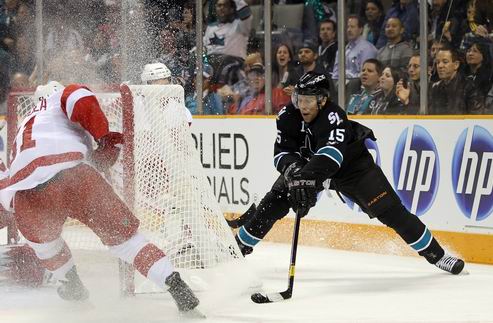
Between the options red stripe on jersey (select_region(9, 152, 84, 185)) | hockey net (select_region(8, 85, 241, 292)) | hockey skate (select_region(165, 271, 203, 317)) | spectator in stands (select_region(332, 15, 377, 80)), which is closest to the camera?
hockey skate (select_region(165, 271, 203, 317))

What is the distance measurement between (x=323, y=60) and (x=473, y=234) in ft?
5.88

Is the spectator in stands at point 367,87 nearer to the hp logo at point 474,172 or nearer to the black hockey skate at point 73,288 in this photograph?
the hp logo at point 474,172

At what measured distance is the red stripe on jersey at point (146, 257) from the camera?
4.93 m

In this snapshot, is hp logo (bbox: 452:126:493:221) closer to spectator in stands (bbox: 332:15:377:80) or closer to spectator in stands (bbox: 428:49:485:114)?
spectator in stands (bbox: 428:49:485:114)

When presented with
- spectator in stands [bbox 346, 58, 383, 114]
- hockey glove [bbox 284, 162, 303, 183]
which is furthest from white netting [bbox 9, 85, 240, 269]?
spectator in stands [bbox 346, 58, 383, 114]

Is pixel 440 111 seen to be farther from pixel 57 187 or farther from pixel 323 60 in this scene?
pixel 57 187

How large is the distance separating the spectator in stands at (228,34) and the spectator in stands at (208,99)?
0.10 meters

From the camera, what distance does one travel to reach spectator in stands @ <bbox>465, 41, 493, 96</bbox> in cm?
670

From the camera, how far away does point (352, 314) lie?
16.6 ft

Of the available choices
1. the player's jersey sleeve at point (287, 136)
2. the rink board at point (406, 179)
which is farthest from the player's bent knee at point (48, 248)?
the rink board at point (406, 179)

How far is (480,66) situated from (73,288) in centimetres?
280

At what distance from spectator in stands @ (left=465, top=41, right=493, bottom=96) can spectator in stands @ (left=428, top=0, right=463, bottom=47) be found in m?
0.13

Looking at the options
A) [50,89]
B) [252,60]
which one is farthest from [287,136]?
[252,60]

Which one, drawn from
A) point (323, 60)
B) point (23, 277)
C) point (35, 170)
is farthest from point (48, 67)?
point (35, 170)
